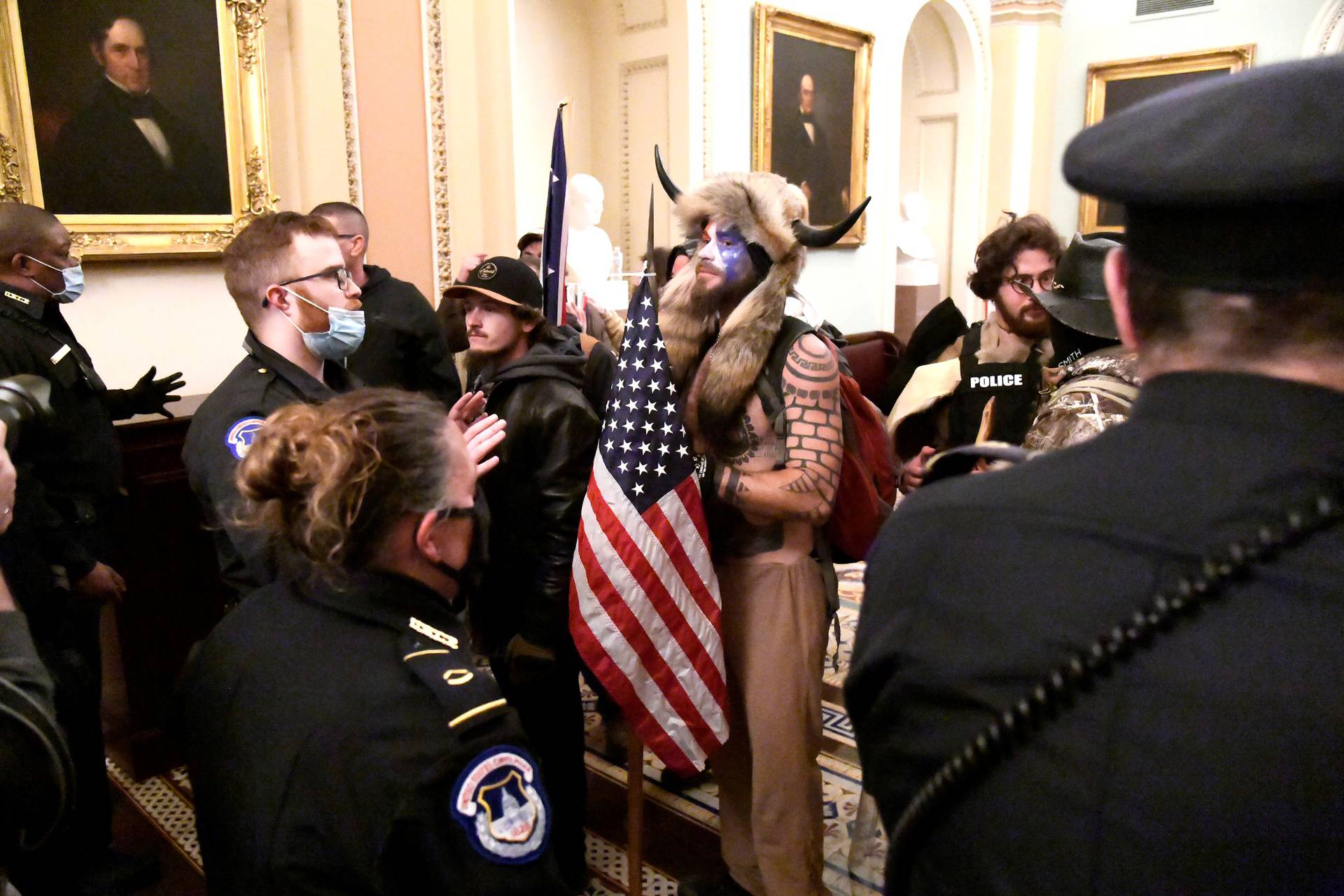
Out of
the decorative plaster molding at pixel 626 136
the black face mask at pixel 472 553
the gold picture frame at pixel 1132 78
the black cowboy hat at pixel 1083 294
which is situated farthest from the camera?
the gold picture frame at pixel 1132 78

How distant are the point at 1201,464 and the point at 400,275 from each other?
4.60 meters

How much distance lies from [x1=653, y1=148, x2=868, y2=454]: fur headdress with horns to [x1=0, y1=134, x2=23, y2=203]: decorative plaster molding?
269 cm

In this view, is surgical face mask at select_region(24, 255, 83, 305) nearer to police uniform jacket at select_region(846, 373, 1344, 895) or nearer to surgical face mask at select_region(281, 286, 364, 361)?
surgical face mask at select_region(281, 286, 364, 361)

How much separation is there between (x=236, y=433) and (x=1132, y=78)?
34.7 ft

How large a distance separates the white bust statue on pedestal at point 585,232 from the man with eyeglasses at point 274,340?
3302 mm

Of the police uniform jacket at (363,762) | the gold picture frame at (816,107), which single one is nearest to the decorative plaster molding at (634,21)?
the gold picture frame at (816,107)

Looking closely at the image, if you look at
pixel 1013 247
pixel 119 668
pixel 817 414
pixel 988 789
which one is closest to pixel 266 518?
pixel 988 789

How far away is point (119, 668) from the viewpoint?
11.3ft

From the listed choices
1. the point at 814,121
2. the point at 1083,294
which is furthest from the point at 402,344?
the point at 814,121

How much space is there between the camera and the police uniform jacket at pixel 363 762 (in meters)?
1.10

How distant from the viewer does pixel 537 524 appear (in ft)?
8.38

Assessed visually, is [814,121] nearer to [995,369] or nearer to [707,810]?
[995,369]

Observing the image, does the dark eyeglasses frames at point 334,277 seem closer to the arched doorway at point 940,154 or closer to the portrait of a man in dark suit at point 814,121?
the portrait of a man in dark suit at point 814,121

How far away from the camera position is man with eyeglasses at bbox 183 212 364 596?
2.08 meters
